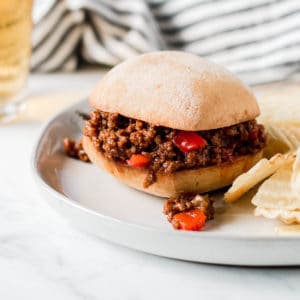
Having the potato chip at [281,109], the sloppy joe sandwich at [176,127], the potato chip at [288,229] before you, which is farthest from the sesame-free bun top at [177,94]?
the potato chip at [288,229]

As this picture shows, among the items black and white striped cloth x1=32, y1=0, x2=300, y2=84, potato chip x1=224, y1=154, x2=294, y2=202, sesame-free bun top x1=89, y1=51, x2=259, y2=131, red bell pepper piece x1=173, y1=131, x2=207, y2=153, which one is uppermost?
sesame-free bun top x1=89, y1=51, x2=259, y2=131

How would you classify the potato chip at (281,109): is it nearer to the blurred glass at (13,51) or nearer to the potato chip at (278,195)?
the potato chip at (278,195)

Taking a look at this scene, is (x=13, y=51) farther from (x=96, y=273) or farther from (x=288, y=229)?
(x=288, y=229)

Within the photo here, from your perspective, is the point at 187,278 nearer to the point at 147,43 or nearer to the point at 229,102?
the point at 229,102

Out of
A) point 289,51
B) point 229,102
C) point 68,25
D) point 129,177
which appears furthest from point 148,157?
point 68,25

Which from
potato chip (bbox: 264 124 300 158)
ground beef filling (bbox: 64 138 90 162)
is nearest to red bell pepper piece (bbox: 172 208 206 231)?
potato chip (bbox: 264 124 300 158)

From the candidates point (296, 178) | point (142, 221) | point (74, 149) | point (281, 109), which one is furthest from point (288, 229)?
point (74, 149)

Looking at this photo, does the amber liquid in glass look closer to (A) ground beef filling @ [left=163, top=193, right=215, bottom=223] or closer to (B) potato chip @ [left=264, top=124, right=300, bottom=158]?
(B) potato chip @ [left=264, top=124, right=300, bottom=158]
